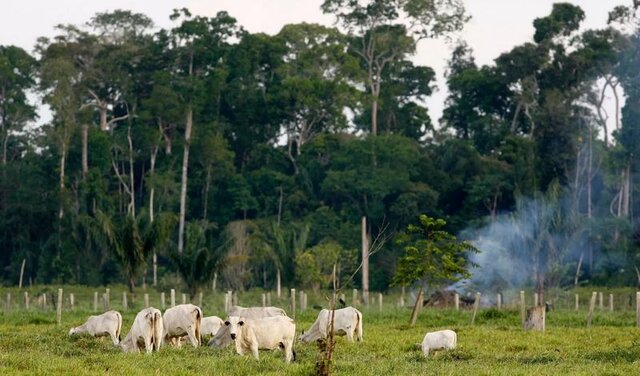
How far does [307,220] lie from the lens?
6794 centimetres

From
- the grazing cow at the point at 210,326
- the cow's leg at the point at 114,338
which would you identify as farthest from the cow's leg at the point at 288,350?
the grazing cow at the point at 210,326

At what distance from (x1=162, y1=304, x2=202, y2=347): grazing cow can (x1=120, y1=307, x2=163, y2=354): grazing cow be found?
1.15 meters

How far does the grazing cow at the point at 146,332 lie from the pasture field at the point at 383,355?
0.30 meters

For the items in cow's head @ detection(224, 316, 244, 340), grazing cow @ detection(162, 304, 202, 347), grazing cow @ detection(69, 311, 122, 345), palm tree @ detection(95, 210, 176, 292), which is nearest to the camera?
cow's head @ detection(224, 316, 244, 340)

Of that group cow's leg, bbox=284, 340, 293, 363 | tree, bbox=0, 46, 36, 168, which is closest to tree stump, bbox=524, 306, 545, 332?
cow's leg, bbox=284, 340, 293, 363

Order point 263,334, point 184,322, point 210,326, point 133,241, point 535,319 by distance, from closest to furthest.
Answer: point 263,334 < point 184,322 < point 210,326 < point 535,319 < point 133,241

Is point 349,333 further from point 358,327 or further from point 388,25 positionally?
point 388,25

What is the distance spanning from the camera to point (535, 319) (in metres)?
31.0

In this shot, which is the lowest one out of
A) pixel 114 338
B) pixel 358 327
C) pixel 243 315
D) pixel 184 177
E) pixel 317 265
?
pixel 114 338

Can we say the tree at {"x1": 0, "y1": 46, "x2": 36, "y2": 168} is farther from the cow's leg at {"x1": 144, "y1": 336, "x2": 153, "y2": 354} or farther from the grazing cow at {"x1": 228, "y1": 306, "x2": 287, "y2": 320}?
the cow's leg at {"x1": 144, "y1": 336, "x2": 153, "y2": 354}

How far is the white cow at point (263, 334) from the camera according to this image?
73.5ft

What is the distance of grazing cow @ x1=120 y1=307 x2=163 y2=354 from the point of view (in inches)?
924

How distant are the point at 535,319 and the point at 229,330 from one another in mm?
10092

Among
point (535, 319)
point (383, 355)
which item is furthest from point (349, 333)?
point (535, 319)
